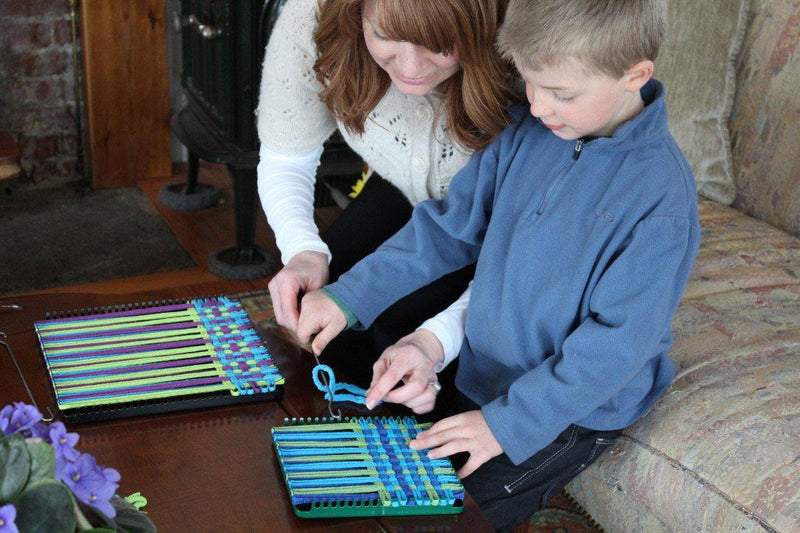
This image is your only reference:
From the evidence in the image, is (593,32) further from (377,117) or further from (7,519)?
(7,519)

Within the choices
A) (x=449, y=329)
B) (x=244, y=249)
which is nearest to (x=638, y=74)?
(x=449, y=329)

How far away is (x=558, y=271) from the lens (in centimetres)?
123

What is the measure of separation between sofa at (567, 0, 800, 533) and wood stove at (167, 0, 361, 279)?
0.92m

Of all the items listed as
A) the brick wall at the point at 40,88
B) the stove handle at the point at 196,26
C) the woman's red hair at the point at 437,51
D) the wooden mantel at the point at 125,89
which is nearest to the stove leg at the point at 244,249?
the stove handle at the point at 196,26

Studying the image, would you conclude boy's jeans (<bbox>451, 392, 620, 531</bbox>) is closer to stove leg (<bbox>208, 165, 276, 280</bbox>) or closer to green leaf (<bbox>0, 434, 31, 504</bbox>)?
green leaf (<bbox>0, 434, 31, 504</bbox>)

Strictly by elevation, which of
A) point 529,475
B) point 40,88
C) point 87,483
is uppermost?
point 87,483

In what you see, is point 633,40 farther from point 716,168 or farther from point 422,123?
point 716,168

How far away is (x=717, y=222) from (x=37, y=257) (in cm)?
171

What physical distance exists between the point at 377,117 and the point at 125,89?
1.58 m

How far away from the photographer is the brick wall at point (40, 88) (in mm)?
2711

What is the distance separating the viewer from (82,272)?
8.11 ft

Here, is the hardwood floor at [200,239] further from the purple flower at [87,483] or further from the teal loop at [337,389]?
the purple flower at [87,483]

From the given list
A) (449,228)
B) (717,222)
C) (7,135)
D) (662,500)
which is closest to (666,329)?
(662,500)

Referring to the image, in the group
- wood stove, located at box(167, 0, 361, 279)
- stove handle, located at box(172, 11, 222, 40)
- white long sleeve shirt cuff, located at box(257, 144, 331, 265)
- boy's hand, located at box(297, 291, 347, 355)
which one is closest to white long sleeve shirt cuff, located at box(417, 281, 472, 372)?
boy's hand, located at box(297, 291, 347, 355)
